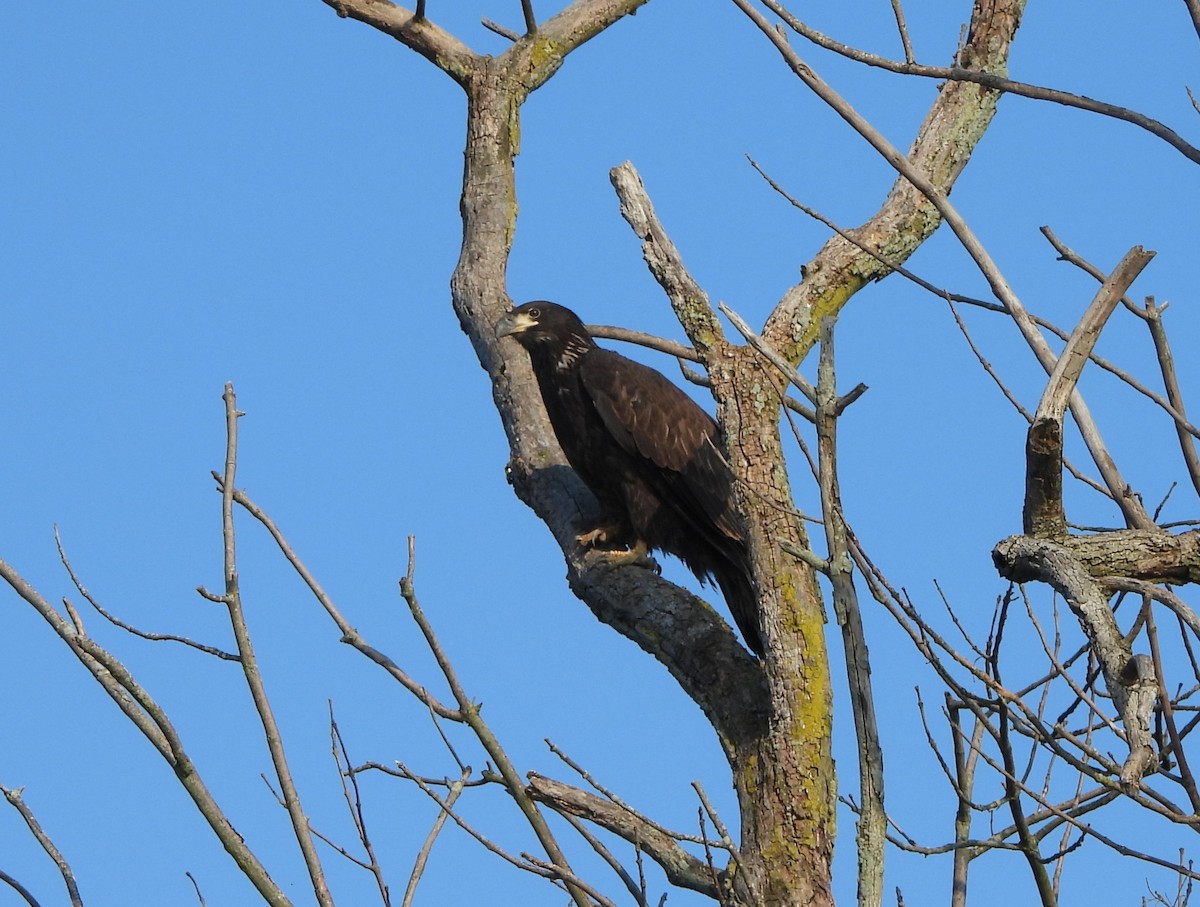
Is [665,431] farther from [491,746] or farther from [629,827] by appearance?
[491,746]

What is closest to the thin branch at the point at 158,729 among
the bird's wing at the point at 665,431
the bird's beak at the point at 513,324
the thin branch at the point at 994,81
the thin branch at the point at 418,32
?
the thin branch at the point at 994,81

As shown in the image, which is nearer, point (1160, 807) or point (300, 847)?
point (1160, 807)

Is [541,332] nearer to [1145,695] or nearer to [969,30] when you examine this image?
[969,30]

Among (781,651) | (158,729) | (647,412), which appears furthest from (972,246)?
(647,412)

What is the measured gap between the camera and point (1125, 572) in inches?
96.5

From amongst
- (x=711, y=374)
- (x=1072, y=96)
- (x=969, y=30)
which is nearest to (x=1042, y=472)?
(x=1072, y=96)

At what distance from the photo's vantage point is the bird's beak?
5758 millimetres

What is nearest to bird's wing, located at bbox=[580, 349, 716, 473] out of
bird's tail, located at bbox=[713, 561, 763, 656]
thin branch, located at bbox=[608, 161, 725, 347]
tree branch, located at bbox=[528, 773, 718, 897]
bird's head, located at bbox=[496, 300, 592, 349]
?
bird's head, located at bbox=[496, 300, 592, 349]

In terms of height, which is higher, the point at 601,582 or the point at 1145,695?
the point at 601,582

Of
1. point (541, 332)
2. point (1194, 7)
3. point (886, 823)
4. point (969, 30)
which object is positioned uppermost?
point (969, 30)

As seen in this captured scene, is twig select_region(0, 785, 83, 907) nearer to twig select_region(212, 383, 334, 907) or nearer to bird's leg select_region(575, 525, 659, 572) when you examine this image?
twig select_region(212, 383, 334, 907)

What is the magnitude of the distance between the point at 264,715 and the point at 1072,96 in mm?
1819

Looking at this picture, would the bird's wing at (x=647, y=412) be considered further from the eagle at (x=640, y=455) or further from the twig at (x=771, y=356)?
the twig at (x=771, y=356)

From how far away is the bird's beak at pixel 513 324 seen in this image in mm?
5758
